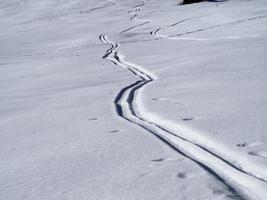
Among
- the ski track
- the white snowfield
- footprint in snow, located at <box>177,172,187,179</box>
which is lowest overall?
the ski track

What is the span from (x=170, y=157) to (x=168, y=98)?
4.45 ft

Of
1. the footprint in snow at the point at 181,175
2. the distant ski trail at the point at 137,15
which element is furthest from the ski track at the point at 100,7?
the footprint in snow at the point at 181,175

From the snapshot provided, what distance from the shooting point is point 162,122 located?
2660mm

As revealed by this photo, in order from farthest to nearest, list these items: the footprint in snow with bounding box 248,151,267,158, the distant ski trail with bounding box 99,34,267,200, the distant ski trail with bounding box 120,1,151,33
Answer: the distant ski trail with bounding box 120,1,151,33 < the footprint in snow with bounding box 248,151,267,158 < the distant ski trail with bounding box 99,34,267,200

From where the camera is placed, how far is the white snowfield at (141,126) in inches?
68.5

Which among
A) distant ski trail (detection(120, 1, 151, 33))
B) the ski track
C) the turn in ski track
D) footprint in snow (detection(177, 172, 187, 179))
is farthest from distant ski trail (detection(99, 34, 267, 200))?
the ski track

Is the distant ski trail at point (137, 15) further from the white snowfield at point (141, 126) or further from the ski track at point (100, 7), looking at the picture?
the white snowfield at point (141, 126)

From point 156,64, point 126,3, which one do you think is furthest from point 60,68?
point 126,3

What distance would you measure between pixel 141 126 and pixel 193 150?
59cm

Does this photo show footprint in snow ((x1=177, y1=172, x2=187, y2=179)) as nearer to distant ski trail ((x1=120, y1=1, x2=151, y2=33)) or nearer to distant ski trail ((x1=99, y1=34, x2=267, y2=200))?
distant ski trail ((x1=99, y1=34, x2=267, y2=200))

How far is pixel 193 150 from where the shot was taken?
6.78 ft

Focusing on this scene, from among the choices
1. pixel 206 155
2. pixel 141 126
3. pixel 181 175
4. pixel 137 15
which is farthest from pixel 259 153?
pixel 137 15

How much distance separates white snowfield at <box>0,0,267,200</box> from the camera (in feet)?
5.71

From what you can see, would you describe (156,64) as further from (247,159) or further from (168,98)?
(247,159)
